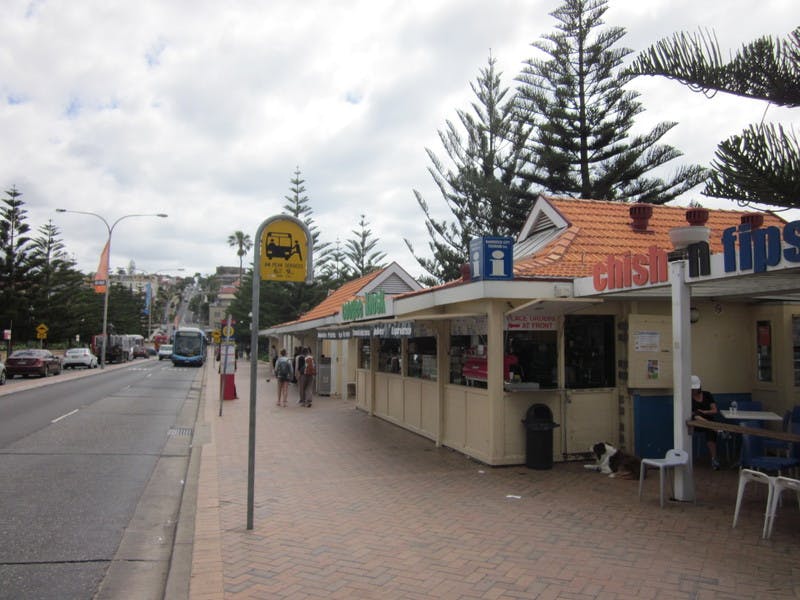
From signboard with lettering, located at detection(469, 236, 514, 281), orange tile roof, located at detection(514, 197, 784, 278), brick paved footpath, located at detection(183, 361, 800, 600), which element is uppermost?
orange tile roof, located at detection(514, 197, 784, 278)

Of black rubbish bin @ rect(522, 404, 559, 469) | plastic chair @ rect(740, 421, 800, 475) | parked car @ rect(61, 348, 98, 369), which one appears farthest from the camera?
parked car @ rect(61, 348, 98, 369)

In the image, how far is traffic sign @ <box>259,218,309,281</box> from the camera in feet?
19.7

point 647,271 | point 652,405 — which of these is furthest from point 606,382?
point 647,271

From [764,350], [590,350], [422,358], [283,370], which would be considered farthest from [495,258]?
[283,370]

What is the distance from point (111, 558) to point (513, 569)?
3.36 m

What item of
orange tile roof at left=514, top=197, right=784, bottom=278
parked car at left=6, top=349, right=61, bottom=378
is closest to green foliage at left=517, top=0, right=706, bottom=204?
orange tile roof at left=514, top=197, right=784, bottom=278

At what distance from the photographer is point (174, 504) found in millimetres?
7172

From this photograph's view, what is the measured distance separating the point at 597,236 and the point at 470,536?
7.38m

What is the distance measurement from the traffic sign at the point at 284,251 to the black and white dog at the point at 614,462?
5.00m

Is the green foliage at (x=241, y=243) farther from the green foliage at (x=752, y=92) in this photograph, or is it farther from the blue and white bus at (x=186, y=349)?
the green foliage at (x=752, y=92)

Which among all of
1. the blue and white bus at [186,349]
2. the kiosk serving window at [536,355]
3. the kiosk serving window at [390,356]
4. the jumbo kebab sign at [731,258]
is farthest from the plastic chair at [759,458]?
the blue and white bus at [186,349]

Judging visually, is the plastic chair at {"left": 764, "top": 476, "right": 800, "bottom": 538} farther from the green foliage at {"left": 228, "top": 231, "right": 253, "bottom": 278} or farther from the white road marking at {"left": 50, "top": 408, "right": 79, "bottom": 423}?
the green foliage at {"left": 228, "top": 231, "right": 253, "bottom": 278}

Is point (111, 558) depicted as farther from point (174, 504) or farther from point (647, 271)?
point (647, 271)

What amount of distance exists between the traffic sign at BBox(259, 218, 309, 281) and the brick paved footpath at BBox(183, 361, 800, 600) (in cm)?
243
